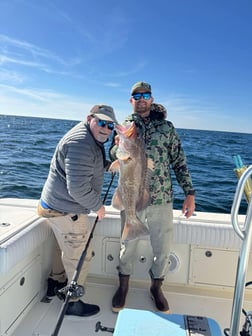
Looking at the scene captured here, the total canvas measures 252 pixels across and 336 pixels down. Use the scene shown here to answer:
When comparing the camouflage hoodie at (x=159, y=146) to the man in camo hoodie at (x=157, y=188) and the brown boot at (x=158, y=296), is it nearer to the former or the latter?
the man in camo hoodie at (x=157, y=188)

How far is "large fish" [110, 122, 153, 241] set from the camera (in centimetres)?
242

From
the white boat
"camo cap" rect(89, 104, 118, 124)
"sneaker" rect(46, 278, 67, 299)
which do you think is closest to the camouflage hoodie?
"camo cap" rect(89, 104, 118, 124)

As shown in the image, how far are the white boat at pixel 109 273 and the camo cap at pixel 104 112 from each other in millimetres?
996

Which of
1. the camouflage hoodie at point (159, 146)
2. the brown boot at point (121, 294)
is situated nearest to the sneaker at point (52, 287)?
the brown boot at point (121, 294)

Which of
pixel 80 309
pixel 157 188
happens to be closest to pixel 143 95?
pixel 157 188

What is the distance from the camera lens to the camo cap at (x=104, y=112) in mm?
2486

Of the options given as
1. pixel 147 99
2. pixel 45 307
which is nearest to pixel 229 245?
pixel 147 99

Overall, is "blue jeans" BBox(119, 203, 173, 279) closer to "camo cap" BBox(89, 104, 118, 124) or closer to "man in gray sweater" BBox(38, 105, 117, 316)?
"man in gray sweater" BBox(38, 105, 117, 316)

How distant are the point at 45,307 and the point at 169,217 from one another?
52.3 inches

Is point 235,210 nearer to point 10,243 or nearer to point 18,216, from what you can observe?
point 10,243

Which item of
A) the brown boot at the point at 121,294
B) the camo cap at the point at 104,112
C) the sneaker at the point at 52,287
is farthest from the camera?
the sneaker at the point at 52,287

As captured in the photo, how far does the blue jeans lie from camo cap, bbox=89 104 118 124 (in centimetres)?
84

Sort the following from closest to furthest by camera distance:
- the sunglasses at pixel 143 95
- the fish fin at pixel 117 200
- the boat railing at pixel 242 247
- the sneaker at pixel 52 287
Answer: the boat railing at pixel 242 247
the fish fin at pixel 117 200
the sunglasses at pixel 143 95
the sneaker at pixel 52 287

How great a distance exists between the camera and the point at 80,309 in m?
2.81
